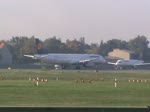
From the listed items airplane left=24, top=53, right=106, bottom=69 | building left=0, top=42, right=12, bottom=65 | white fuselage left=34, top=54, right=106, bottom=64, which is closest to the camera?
white fuselage left=34, top=54, right=106, bottom=64

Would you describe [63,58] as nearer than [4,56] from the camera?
Yes

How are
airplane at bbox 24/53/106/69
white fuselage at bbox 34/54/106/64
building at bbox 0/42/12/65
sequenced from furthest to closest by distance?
building at bbox 0/42/12/65
airplane at bbox 24/53/106/69
white fuselage at bbox 34/54/106/64

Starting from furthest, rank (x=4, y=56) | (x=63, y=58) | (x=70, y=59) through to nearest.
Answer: (x=4, y=56) → (x=70, y=59) → (x=63, y=58)

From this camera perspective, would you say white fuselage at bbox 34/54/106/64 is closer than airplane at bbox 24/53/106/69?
Yes

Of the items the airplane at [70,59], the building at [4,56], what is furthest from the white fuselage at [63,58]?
the building at [4,56]

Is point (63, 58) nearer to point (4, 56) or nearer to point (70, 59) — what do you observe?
point (70, 59)

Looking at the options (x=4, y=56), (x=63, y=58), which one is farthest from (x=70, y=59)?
(x=4, y=56)

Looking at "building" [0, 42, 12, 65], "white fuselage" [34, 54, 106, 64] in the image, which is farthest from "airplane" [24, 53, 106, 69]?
"building" [0, 42, 12, 65]

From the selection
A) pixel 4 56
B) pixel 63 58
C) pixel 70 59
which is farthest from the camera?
pixel 4 56

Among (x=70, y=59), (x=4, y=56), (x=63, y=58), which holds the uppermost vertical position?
(x=4, y=56)

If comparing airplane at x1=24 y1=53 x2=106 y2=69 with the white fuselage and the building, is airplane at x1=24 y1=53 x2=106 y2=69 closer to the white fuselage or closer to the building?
the white fuselage

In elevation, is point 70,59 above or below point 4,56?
below

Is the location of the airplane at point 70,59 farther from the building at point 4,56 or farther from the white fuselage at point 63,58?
the building at point 4,56

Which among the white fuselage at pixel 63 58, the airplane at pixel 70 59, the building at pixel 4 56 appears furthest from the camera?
the building at pixel 4 56
